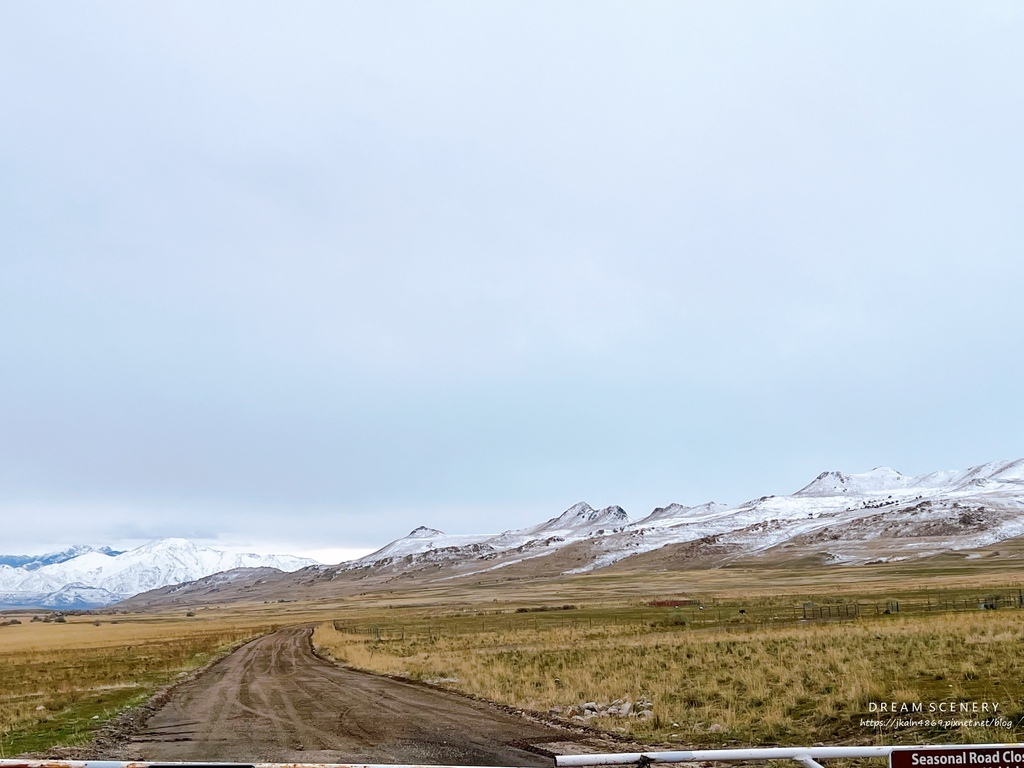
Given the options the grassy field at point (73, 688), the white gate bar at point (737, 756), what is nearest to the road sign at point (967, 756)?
the white gate bar at point (737, 756)

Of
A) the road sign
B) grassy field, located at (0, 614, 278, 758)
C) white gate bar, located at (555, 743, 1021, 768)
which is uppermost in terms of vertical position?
the road sign

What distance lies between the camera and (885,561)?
570ft

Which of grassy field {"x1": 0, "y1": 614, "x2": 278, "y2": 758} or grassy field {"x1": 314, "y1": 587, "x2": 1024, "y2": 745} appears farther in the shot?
grassy field {"x1": 0, "y1": 614, "x2": 278, "y2": 758}

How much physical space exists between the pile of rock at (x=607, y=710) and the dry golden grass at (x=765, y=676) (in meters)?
0.35

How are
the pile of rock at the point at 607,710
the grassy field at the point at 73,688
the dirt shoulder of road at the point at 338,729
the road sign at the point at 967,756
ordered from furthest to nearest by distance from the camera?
the grassy field at the point at 73,688 < the pile of rock at the point at 607,710 < the dirt shoulder of road at the point at 338,729 < the road sign at the point at 967,756

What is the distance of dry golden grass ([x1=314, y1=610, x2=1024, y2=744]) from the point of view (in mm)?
15086

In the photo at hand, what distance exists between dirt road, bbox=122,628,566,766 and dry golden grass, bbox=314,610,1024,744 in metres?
2.08

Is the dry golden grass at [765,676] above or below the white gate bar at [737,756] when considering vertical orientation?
below

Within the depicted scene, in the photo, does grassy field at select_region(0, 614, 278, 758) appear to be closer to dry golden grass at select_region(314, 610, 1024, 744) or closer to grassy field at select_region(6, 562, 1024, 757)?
grassy field at select_region(6, 562, 1024, 757)

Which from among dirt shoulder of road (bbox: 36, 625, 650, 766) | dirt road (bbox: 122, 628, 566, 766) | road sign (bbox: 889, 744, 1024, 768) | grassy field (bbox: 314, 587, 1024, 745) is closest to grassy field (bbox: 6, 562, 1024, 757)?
grassy field (bbox: 314, 587, 1024, 745)

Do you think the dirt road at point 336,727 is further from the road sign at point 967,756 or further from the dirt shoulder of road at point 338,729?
the road sign at point 967,756

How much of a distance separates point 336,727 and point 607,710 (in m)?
6.61

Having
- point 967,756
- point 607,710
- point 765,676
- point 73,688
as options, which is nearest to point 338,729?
point 607,710

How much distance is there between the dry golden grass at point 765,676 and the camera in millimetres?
15086
